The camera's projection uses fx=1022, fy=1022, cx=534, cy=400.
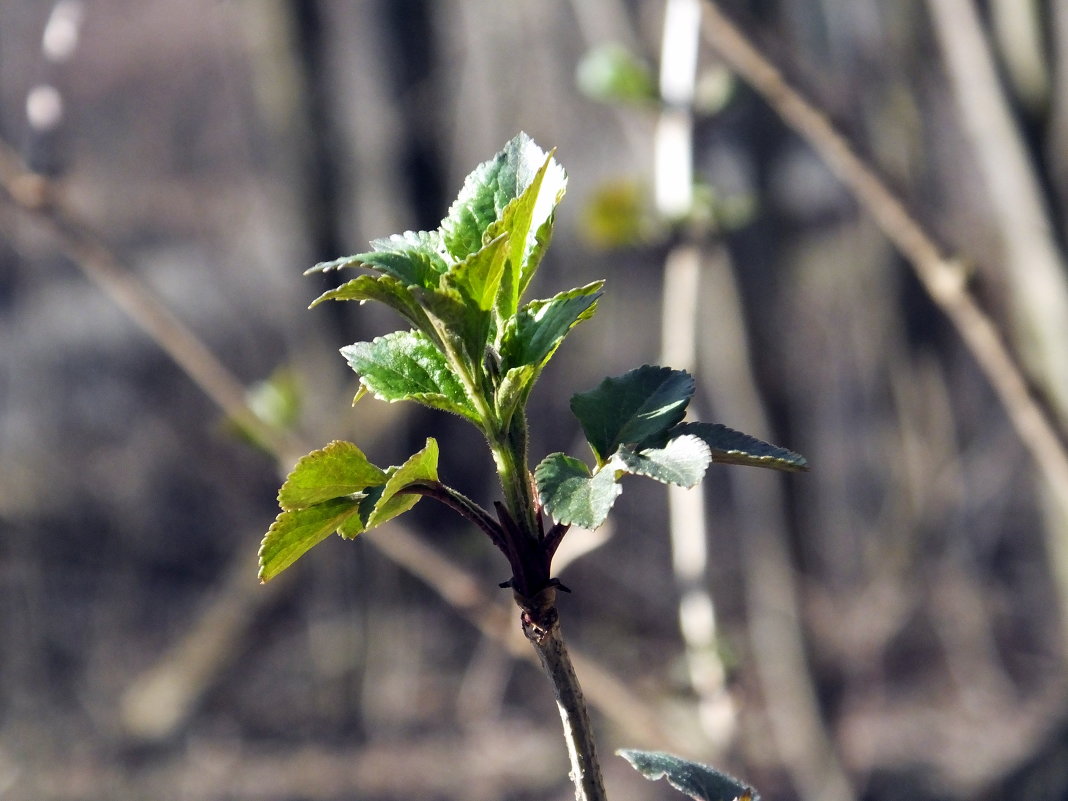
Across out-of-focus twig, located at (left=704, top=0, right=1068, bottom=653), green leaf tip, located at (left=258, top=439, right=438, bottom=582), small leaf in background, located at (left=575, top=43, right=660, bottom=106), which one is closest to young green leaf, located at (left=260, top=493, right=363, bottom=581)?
green leaf tip, located at (left=258, top=439, right=438, bottom=582)

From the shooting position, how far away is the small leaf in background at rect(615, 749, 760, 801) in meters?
0.49

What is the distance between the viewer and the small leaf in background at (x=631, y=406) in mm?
451

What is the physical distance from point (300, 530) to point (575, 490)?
0.12 metres

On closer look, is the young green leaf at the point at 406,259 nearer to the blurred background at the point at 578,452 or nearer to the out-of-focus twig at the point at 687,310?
the blurred background at the point at 578,452

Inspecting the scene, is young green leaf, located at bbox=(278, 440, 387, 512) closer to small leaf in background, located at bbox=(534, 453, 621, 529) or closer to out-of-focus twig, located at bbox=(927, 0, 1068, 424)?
small leaf in background, located at bbox=(534, 453, 621, 529)

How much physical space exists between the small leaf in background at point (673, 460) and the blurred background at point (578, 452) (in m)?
0.77

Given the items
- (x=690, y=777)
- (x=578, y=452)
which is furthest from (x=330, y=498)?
(x=578, y=452)

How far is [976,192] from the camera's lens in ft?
20.3

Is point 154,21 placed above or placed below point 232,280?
above

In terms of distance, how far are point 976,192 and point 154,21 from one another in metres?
7.65

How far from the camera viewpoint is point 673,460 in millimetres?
414

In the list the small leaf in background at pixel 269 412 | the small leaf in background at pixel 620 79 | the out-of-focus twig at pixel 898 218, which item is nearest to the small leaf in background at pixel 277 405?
the small leaf in background at pixel 269 412

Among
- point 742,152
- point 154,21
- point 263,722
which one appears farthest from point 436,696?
point 154,21

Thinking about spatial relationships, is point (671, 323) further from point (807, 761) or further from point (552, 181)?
point (807, 761)
